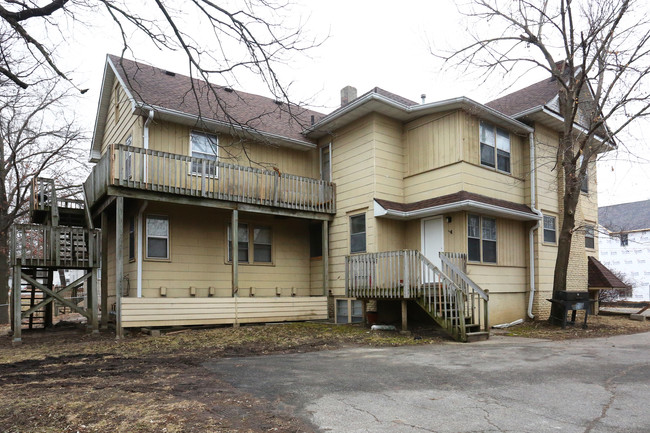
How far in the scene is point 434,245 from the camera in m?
14.8

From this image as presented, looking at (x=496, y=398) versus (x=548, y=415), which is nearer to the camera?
(x=548, y=415)

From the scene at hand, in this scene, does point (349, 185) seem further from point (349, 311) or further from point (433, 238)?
point (349, 311)

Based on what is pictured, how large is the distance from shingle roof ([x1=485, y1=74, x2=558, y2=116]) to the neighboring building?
30.9 m

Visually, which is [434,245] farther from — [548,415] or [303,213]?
[548,415]

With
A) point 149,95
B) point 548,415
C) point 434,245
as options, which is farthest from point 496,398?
point 149,95

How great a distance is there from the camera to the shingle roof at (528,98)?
16.2m

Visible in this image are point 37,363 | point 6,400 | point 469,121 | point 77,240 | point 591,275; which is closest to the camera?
point 6,400

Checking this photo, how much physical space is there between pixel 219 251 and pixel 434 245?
6754 mm

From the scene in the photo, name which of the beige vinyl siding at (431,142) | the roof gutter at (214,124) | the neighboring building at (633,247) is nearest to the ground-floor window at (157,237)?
the roof gutter at (214,124)

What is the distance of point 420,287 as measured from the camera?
11891mm

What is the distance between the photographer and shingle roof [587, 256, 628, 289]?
1728cm

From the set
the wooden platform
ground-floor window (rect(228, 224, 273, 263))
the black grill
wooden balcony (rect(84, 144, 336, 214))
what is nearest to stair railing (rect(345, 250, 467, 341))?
the wooden platform

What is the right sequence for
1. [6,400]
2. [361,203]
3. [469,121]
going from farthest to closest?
[361,203], [469,121], [6,400]

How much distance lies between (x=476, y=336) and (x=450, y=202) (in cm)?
394
